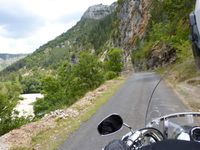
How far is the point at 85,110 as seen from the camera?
1838cm

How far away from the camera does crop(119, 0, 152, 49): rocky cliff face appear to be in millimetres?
92175

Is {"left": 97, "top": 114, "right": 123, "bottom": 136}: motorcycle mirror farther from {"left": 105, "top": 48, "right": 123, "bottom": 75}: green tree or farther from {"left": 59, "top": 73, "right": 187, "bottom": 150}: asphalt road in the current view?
{"left": 105, "top": 48, "right": 123, "bottom": 75}: green tree

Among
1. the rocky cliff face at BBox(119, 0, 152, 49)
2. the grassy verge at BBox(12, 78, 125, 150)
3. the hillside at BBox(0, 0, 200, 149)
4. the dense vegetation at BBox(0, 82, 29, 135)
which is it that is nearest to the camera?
the grassy verge at BBox(12, 78, 125, 150)

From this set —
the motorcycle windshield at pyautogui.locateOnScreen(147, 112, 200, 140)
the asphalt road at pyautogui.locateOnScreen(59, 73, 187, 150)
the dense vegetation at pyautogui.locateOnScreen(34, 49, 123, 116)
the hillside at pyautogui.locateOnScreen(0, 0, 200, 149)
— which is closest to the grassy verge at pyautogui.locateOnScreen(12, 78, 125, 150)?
the asphalt road at pyautogui.locateOnScreen(59, 73, 187, 150)

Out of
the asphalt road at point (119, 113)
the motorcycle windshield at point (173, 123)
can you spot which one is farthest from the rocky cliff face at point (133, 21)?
the motorcycle windshield at point (173, 123)

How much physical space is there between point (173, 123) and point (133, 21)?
330 ft

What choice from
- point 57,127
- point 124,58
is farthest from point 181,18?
point 124,58

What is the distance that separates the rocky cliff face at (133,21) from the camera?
302ft

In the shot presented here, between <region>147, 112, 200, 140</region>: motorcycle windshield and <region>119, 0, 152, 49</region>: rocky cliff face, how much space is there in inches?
3321

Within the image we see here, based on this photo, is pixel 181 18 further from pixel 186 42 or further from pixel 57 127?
pixel 57 127

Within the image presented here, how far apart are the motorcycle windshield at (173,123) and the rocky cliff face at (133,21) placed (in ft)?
277

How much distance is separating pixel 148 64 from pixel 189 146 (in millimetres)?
52804

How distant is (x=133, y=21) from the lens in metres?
103

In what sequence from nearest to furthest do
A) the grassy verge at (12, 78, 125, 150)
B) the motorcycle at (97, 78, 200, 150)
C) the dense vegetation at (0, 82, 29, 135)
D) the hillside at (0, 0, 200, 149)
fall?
the motorcycle at (97, 78, 200, 150) → the grassy verge at (12, 78, 125, 150) → the dense vegetation at (0, 82, 29, 135) → the hillside at (0, 0, 200, 149)
